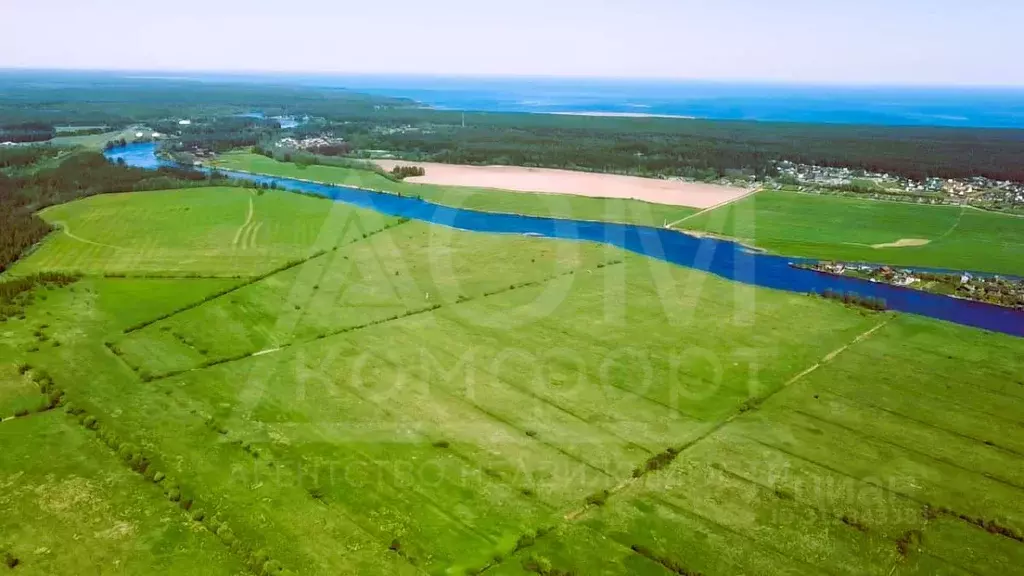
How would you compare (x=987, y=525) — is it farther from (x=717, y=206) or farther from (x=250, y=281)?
(x=717, y=206)

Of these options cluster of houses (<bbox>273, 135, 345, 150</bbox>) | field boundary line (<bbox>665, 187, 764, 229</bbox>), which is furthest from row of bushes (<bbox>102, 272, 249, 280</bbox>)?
cluster of houses (<bbox>273, 135, 345, 150</bbox>)

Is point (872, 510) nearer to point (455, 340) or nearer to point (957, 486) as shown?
point (957, 486)

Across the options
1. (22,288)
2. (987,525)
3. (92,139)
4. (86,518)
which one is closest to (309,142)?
(92,139)

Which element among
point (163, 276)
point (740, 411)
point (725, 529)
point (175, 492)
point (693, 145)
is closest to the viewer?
point (725, 529)

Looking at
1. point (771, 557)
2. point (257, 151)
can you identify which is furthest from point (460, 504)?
point (257, 151)

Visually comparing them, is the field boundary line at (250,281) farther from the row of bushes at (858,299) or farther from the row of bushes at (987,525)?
the row of bushes at (987,525)

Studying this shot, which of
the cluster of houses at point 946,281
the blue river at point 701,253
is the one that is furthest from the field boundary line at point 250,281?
the cluster of houses at point 946,281
